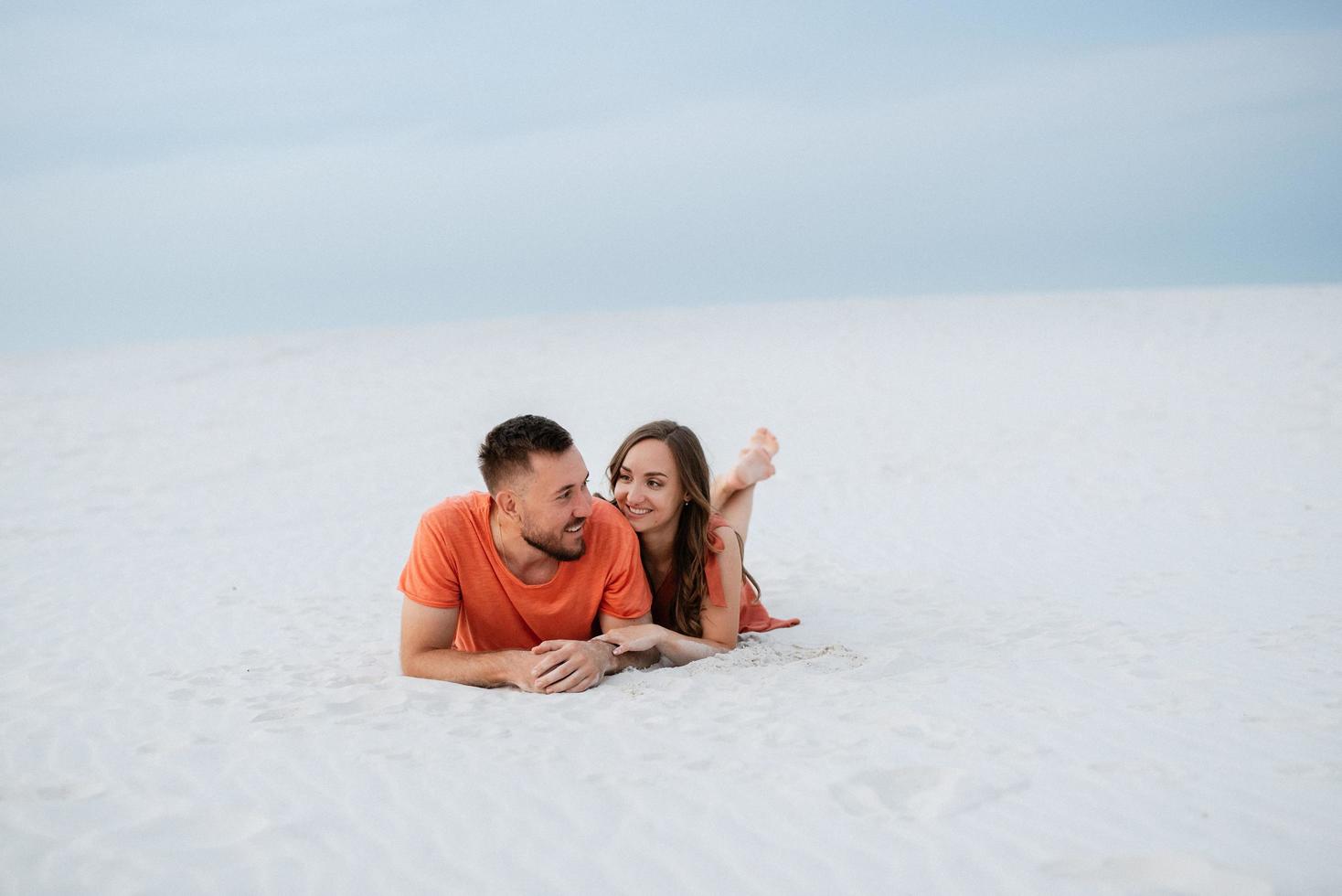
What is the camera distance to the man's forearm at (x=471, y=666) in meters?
5.15

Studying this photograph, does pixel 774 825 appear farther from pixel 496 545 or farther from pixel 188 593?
pixel 188 593

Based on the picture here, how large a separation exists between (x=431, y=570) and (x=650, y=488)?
1285 millimetres

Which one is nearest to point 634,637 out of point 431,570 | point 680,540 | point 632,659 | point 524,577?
point 632,659

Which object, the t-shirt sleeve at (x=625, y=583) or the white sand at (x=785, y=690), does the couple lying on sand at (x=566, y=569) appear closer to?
the t-shirt sleeve at (x=625, y=583)

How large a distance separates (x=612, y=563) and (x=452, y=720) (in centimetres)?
117

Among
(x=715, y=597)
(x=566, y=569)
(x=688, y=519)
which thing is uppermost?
(x=688, y=519)

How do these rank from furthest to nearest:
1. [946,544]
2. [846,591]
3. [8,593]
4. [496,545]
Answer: [946,544] → [8,593] → [846,591] → [496,545]

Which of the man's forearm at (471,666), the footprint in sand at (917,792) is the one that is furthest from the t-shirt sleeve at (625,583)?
the footprint in sand at (917,792)

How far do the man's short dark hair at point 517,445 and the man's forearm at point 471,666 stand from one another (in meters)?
0.84

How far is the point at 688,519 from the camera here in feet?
19.3

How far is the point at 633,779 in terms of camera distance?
3.95 m

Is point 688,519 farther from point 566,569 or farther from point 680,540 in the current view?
point 566,569

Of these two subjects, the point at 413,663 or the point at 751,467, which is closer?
the point at 413,663

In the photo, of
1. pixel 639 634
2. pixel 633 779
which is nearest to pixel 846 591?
pixel 639 634
